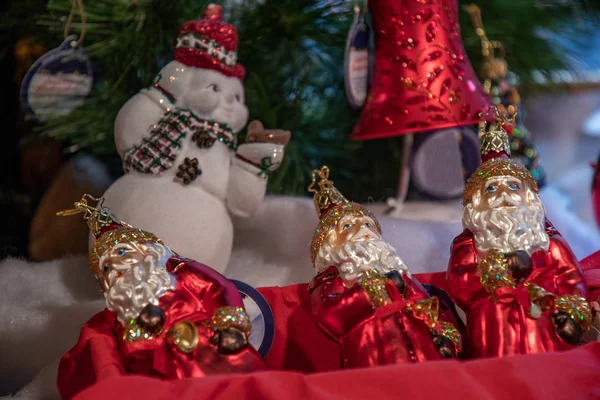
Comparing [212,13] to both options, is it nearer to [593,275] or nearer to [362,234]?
[362,234]

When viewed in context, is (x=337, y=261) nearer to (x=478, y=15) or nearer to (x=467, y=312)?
(x=467, y=312)

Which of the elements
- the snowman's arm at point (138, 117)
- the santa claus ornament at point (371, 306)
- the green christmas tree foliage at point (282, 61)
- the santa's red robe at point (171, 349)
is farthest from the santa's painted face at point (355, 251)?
the green christmas tree foliage at point (282, 61)

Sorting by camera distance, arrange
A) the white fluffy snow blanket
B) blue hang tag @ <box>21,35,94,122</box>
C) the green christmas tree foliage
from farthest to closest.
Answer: the green christmas tree foliage, blue hang tag @ <box>21,35,94,122</box>, the white fluffy snow blanket

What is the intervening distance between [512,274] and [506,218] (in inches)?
2.3

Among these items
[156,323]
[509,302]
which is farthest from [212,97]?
[509,302]

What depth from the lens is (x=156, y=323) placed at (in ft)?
2.01

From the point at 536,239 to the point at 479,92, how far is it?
38 cm

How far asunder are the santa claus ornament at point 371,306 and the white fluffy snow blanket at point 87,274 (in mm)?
258

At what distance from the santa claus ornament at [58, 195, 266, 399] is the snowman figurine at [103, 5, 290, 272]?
0.18 m

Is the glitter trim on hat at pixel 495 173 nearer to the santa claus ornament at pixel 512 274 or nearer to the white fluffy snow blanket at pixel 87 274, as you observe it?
the santa claus ornament at pixel 512 274

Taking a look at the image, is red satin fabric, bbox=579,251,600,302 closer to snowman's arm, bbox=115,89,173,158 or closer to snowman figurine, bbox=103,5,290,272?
snowman figurine, bbox=103,5,290,272

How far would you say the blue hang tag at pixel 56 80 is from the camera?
921 millimetres

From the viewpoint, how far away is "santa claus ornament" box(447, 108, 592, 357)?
65cm

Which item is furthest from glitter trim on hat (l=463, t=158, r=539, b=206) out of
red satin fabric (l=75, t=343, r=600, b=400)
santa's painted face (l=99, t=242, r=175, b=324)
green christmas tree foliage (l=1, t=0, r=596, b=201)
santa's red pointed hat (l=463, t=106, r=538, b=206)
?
green christmas tree foliage (l=1, t=0, r=596, b=201)
